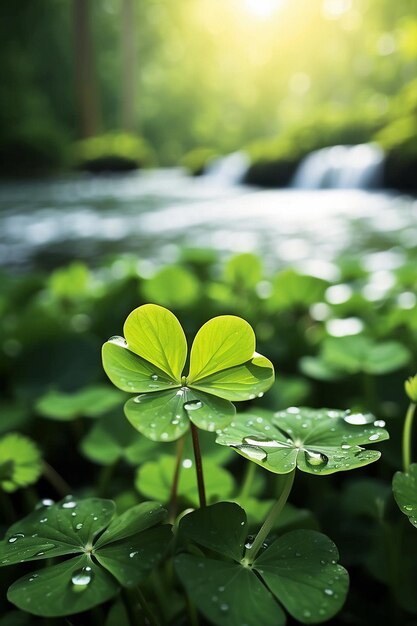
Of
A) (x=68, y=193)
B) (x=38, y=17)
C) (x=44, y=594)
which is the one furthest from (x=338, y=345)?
(x=38, y=17)

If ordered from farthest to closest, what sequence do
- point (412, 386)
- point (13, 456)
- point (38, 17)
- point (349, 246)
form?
point (38, 17) → point (349, 246) → point (13, 456) → point (412, 386)

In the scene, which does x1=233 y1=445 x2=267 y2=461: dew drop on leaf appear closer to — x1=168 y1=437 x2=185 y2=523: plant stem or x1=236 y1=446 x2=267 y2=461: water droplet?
x1=236 y1=446 x2=267 y2=461: water droplet

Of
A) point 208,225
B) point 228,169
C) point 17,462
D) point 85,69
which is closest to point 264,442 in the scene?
point 17,462

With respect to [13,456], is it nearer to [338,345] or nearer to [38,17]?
[338,345]

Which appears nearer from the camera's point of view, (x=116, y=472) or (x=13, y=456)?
(x=13, y=456)

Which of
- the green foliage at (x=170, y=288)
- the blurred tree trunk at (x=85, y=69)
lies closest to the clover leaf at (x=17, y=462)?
the green foliage at (x=170, y=288)

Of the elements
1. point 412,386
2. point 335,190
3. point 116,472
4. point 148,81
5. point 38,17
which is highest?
point 38,17
